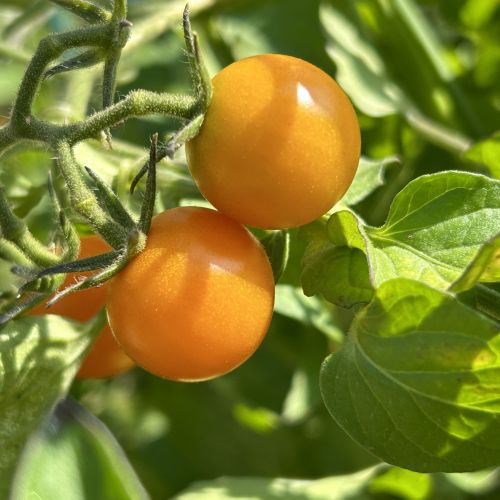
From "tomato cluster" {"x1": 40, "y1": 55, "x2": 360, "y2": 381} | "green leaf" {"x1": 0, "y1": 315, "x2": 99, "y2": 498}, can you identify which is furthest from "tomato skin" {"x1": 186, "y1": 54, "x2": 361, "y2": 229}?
"green leaf" {"x1": 0, "y1": 315, "x2": 99, "y2": 498}

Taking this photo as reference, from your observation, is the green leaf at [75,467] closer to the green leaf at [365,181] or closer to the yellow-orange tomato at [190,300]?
the yellow-orange tomato at [190,300]

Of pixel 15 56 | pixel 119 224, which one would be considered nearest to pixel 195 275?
pixel 119 224

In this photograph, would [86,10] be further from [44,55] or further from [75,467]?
[75,467]

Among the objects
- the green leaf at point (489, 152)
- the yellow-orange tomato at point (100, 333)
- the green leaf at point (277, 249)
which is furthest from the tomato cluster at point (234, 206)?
the green leaf at point (489, 152)

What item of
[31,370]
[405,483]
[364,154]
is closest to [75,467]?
[31,370]

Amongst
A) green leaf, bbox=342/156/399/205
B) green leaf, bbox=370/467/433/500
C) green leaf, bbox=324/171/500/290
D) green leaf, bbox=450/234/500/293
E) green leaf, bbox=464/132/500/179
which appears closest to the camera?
green leaf, bbox=450/234/500/293

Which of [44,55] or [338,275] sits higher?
[44,55]

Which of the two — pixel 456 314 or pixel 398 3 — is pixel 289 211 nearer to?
pixel 456 314

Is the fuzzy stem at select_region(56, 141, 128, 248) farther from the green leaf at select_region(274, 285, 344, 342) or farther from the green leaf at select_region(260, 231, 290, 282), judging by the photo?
the green leaf at select_region(274, 285, 344, 342)
